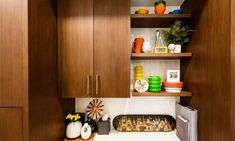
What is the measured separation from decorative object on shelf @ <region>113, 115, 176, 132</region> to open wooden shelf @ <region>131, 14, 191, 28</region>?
99 centimetres

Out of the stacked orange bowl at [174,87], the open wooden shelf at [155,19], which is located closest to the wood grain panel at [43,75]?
the open wooden shelf at [155,19]

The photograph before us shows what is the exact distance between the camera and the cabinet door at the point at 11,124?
0.92 meters

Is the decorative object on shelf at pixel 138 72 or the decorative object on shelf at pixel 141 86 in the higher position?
the decorative object on shelf at pixel 138 72

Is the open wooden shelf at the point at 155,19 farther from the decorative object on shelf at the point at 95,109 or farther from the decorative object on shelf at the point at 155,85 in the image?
the decorative object on shelf at the point at 95,109

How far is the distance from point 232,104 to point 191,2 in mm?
966

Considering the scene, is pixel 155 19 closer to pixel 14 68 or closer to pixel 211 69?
pixel 211 69

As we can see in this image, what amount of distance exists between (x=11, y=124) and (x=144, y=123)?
1186 millimetres

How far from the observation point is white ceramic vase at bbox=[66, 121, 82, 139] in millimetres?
1411

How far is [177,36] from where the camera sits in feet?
4.58

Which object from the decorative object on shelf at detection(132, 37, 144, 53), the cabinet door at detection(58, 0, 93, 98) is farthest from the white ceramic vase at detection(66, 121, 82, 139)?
the decorative object on shelf at detection(132, 37, 144, 53)

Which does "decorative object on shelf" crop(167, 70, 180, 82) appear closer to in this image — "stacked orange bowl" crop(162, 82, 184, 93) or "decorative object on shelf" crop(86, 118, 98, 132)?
"stacked orange bowl" crop(162, 82, 184, 93)

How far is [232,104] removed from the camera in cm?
87

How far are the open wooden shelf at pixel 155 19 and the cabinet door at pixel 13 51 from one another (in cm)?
87

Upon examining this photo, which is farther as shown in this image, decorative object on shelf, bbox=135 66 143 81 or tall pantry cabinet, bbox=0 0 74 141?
decorative object on shelf, bbox=135 66 143 81
